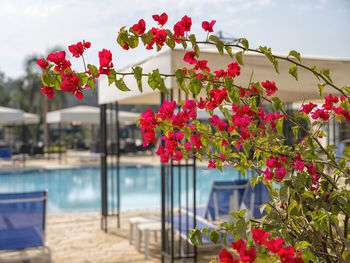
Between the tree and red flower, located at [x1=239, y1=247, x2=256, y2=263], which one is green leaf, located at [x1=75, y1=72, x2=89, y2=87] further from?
red flower, located at [x1=239, y1=247, x2=256, y2=263]

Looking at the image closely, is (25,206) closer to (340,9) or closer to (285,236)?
(285,236)

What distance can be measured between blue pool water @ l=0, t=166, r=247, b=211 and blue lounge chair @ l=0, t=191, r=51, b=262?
5129 mm

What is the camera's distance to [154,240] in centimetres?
559

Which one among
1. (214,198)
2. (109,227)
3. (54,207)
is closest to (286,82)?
(214,198)

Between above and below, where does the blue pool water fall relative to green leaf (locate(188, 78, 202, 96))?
below

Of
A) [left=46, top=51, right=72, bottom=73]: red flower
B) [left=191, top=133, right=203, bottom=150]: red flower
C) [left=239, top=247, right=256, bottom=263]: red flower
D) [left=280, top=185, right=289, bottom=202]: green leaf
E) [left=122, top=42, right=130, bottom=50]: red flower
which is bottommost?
[left=239, top=247, right=256, bottom=263]: red flower

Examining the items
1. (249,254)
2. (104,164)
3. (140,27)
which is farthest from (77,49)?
(104,164)

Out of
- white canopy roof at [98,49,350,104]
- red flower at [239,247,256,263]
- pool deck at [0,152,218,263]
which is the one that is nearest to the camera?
red flower at [239,247,256,263]

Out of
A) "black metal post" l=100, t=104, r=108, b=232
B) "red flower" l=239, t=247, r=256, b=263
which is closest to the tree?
"red flower" l=239, t=247, r=256, b=263

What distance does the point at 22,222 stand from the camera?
405cm

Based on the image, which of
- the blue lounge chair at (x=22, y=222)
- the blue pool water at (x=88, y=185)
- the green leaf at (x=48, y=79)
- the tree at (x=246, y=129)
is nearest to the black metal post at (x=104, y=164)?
the blue lounge chair at (x=22, y=222)

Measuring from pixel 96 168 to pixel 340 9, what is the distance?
31.2 metres

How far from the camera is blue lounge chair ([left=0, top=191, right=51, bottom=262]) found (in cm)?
397

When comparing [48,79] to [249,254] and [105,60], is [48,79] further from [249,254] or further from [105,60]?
[249,254]
